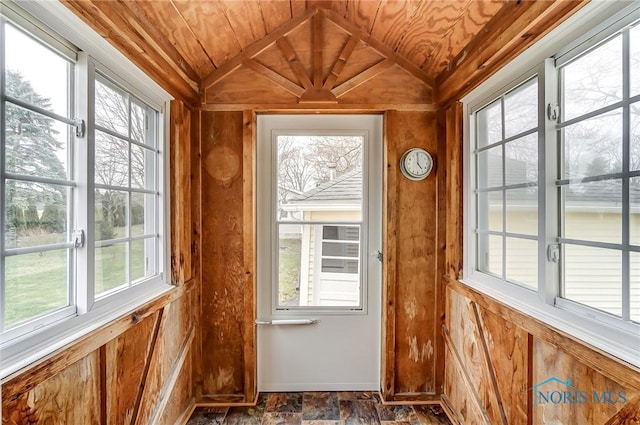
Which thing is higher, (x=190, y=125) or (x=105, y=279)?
(x=190, y=125)

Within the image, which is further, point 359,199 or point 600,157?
point 359,199

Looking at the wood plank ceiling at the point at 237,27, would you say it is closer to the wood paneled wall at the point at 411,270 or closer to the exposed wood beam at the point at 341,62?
the exposed wood beam at the point at 341,62

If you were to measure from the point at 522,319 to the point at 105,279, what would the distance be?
1.88m

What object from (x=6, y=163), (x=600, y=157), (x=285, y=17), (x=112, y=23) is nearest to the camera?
(x=6, y=163)

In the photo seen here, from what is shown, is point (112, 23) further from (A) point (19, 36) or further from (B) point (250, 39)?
(B) point (250, 39)

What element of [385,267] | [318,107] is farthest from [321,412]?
[318,107]

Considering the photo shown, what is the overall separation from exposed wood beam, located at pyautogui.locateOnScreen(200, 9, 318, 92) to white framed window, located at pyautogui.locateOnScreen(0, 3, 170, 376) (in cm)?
54

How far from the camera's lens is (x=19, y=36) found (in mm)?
984

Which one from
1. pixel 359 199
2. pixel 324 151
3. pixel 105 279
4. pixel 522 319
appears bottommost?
pixel 522 319

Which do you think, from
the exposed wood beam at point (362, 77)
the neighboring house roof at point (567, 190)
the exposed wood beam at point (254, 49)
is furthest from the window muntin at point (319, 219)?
the neighboring house roof at point (567, 190)

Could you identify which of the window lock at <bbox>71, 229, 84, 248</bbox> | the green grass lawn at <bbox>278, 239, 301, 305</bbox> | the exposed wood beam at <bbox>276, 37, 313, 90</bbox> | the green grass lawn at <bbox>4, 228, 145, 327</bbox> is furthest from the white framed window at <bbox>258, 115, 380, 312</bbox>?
the window lock at <bbox>71, 229, 84, 248</bbox>

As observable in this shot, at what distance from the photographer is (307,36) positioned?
6.83 feet

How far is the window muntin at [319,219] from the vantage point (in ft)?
7.26

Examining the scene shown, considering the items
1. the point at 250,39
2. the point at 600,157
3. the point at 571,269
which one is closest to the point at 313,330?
the point at 571,269
